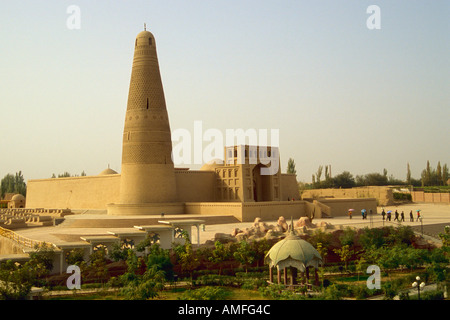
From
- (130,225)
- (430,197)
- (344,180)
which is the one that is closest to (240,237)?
(130,225)

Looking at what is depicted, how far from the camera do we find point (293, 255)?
12.4m

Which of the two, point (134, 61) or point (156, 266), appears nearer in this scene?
point (156, 266)

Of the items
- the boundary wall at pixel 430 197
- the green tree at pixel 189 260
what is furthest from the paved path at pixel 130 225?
the boundary wall at pixel 430 197

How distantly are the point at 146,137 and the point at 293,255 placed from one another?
14721 mm

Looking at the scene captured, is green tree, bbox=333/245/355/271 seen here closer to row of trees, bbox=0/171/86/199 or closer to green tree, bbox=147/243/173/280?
green tree, bbox=147/243/173/280

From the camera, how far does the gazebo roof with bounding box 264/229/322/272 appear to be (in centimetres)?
1233

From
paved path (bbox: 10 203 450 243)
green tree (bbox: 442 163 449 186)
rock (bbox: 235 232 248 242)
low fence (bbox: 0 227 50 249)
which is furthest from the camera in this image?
green tree (bbox: 442 163 449 186)

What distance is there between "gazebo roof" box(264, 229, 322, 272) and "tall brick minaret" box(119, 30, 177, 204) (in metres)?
13.7

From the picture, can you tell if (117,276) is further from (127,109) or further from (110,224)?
(127,109)

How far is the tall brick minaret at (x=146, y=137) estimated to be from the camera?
25.5 meters

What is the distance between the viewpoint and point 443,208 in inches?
1297

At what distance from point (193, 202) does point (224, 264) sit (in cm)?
1088

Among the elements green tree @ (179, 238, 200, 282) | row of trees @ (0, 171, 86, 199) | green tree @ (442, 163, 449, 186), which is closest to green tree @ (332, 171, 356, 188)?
green tree @ (442, 163, 449, 186)
